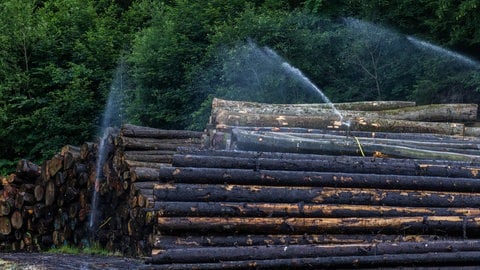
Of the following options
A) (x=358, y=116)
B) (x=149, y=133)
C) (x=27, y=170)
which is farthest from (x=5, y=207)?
(x=358, y=116)

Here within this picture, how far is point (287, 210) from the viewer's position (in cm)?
826

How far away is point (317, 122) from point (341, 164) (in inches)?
110

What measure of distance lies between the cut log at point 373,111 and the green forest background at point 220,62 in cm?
688

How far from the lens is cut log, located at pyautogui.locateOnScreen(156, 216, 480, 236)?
317 inches

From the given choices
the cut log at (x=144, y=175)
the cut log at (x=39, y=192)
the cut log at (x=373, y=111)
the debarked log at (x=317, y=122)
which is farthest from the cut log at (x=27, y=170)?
the debarked log at (x=317, y=122)

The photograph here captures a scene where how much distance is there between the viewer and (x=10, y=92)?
2712 cm

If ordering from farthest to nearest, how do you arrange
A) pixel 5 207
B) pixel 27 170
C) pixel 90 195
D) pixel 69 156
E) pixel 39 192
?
pixel 5 207 → pixel 27 170 → pixel 39 192 → pixel 69 156 → pixel 90 195

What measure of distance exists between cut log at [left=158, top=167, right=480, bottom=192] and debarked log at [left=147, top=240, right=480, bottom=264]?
0.83 m

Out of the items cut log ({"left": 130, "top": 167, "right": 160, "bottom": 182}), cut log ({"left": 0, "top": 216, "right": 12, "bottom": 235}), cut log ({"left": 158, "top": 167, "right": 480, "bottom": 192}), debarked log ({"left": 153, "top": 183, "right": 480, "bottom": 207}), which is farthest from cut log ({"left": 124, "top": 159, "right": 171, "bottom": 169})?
debarked log ({"left": 153, "top": 183, "right": 480, "bottom": 207})

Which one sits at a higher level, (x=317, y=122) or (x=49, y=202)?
(x=317, y=122)

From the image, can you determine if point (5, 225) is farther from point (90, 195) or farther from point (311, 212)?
point (311, 212)

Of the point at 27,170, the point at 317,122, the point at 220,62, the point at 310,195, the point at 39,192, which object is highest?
the point at 220,62

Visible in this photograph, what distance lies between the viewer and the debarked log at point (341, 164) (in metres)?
8.65

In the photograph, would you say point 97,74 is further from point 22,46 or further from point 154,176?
point 154,176
